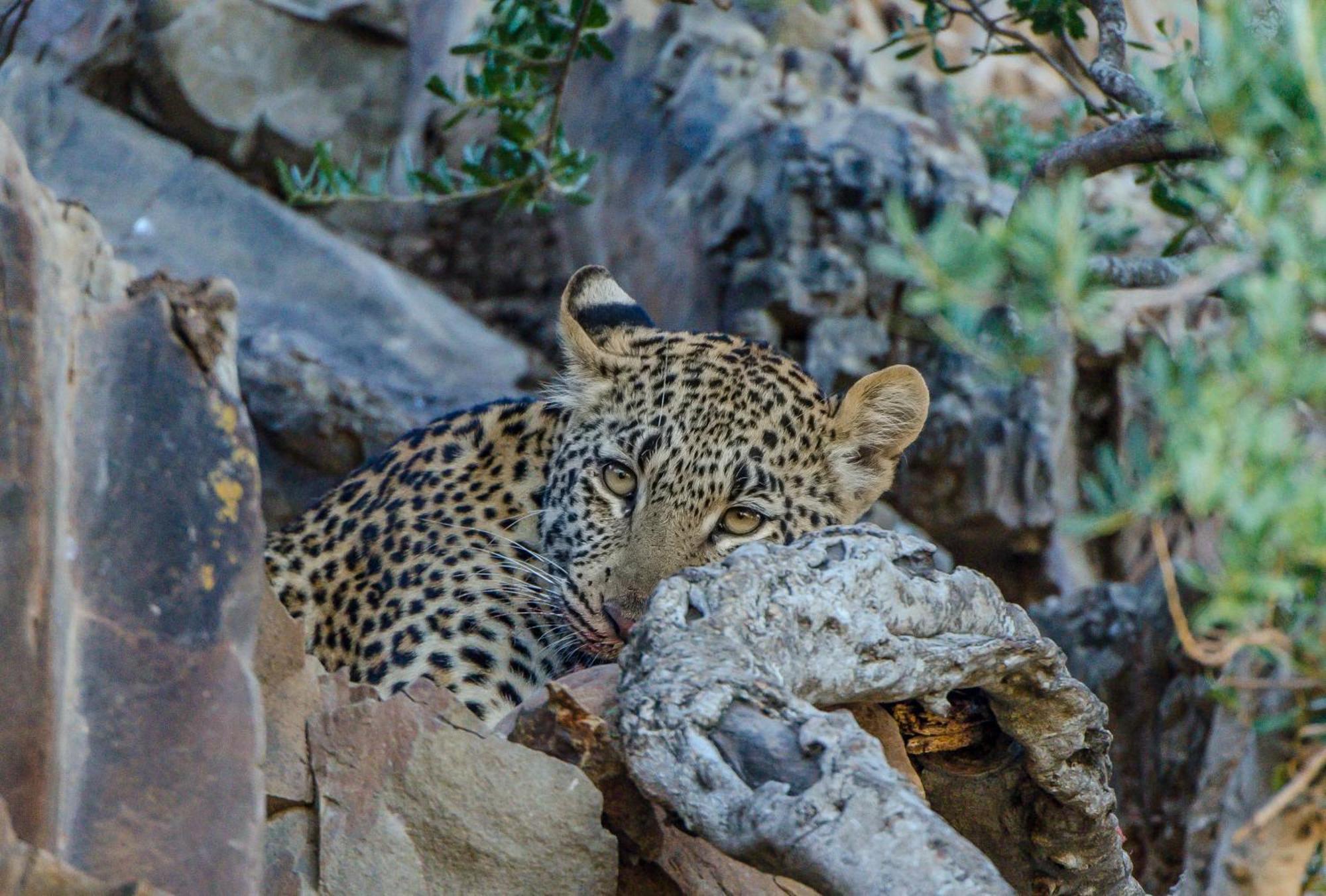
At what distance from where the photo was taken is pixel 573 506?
21.1 ft

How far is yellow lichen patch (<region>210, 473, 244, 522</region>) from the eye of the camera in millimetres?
3949

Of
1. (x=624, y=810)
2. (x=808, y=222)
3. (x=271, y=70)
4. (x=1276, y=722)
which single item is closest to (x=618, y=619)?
(x=624, y=810)

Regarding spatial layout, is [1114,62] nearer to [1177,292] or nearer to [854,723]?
[854,723]

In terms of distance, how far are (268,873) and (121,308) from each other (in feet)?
5.33

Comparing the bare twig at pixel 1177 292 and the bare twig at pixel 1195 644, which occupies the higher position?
the bare twig at pixel 1177 292

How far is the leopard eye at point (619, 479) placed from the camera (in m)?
6.46

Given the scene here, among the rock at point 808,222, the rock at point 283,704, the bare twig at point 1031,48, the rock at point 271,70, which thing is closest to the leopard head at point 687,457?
the bare twig at point 1031,48

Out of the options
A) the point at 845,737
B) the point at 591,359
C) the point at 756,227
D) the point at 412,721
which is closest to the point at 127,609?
the point at 412,721

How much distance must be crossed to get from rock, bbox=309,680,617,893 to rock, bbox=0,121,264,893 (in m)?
0.63

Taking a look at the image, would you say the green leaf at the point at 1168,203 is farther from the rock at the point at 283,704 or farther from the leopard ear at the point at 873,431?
the rock at the point at 283,704

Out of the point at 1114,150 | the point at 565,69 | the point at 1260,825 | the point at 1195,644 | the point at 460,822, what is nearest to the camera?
the point at 1195,644

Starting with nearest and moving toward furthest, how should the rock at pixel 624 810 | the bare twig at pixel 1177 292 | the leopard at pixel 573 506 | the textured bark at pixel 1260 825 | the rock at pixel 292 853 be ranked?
the bare twig at pixel 1177 292 → the textured bark at pixel 1260 825 → the rock at pixel 292 853 → the rock at pixel 624 810 → the leopard at pixel 573 506

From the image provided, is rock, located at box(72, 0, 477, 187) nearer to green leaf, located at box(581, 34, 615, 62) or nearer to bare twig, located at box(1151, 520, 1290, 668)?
green leaf, located at box(581, 34, 615, 62)

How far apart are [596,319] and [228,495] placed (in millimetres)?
3449
